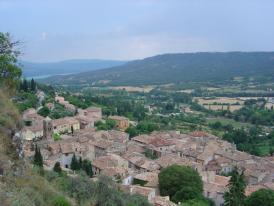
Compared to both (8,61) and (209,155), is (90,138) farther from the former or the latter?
(8,61)

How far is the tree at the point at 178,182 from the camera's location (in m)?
28.7

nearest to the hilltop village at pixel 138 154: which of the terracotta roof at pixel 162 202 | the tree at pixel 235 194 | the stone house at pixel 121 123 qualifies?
the terracotta roof at pixel 162 202

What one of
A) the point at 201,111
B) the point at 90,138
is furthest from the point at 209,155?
the point at 201,111

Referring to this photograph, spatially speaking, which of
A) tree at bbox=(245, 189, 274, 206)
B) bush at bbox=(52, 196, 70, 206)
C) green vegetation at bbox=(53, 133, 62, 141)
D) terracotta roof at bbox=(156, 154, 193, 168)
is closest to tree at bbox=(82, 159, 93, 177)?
terracotta roof at bbox=(156, 154, 193, 168)

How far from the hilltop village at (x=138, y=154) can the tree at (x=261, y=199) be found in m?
2.64

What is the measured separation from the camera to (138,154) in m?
41.4

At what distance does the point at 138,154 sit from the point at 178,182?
41.3ft

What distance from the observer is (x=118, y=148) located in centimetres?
4309

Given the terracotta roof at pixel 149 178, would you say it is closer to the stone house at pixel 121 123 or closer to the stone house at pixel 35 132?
the stone house at pixel 35 132

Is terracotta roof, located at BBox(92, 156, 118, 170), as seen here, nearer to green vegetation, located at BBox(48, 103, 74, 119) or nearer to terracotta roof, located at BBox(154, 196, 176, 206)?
terracotta roof, located at BBox(154, 196, 176, 206)

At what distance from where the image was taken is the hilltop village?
31725 millimetres

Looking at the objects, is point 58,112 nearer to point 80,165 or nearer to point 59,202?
point 80,165

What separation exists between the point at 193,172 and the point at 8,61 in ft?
56.9

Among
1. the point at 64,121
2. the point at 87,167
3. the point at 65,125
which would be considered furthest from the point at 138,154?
the point at 64,121
